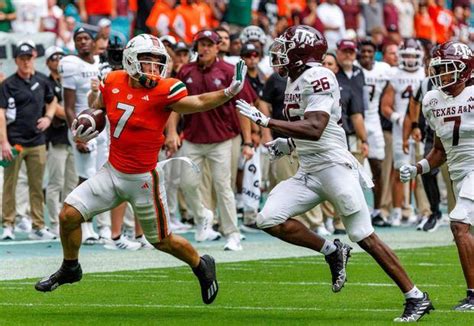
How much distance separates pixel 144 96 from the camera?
9.08 meters

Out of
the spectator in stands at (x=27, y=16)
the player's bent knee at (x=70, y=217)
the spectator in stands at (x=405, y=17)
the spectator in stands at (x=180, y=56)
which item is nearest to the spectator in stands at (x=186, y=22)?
the spectator in stands at (x=27, y=16)

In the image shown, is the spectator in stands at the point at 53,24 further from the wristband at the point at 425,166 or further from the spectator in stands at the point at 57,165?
the wristband at the point at 425,166

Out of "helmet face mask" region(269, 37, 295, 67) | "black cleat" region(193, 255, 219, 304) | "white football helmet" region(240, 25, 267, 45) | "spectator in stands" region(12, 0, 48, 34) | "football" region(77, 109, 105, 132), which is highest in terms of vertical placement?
"helmet face mask" region(269, 37, 295, 67)

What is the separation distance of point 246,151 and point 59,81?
2635mm

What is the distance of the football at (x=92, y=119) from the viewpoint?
30.2ft

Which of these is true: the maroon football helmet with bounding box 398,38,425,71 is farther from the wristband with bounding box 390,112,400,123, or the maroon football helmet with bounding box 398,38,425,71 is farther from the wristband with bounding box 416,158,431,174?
the wristband with bounding box 416,158,431,174

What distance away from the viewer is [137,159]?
30.0ft

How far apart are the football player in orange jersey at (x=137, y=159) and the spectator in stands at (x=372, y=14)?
14.3 metres

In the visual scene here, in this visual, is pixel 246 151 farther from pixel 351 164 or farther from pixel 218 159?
pixel 351 164

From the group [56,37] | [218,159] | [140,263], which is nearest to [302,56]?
[140,263]

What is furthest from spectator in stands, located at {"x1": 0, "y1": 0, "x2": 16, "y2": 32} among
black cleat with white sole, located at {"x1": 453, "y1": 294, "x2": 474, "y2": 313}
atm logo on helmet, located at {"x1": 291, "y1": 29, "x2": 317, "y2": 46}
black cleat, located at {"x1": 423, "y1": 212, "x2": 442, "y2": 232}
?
black cleat with white sole, located at {"x1": 453, "y1": 294, "x2": 474, "y2": 313}

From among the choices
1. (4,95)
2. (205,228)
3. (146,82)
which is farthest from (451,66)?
(4,95)

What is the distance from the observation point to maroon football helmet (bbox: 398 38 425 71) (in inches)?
642

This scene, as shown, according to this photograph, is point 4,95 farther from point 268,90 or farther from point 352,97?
point 352,97
